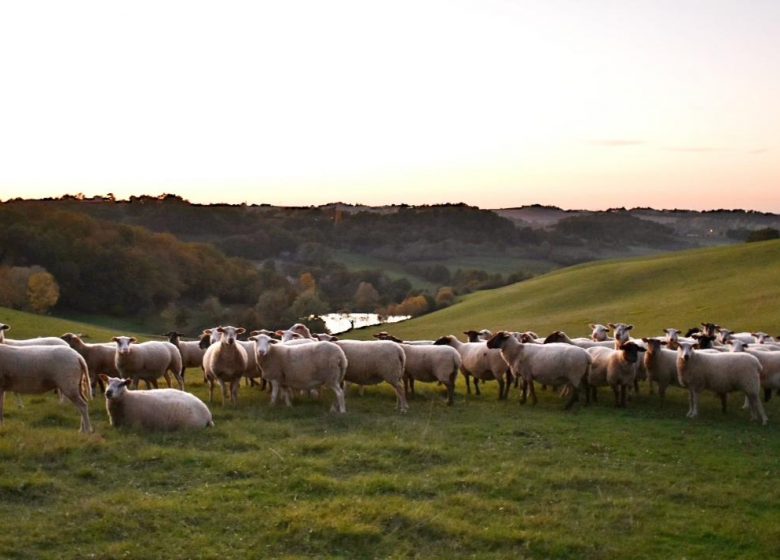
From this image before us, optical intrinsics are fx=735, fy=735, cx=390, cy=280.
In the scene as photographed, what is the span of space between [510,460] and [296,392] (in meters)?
8.57

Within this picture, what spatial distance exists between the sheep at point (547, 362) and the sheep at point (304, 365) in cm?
504

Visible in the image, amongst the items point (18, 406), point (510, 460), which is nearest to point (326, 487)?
point (510, 460)

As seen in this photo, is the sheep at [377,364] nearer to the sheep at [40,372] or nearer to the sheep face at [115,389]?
the sheep face at [115,389]

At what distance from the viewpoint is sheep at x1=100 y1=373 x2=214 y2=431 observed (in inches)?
567

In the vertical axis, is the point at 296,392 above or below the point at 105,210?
below

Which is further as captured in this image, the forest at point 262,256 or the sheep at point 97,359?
the forest at point 262,256

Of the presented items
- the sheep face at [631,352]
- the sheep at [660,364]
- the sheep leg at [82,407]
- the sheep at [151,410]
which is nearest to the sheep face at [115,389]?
the sheep at [151,410]

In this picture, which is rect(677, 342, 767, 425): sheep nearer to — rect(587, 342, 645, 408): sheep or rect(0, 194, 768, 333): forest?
rect(587, 342, 645, 408): sheep

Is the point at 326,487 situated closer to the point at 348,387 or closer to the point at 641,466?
the point at 641,466

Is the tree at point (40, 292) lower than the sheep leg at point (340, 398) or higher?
lower

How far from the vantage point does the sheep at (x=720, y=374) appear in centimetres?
1764

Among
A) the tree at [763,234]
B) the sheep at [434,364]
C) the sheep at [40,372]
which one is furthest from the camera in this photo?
the tree at [763,234]

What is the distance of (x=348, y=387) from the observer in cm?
2206

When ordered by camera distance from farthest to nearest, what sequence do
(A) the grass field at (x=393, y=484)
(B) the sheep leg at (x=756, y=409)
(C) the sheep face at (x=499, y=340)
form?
(C) the sheep face at (x=499, y=340) → (B) the sheep leg at (x=756, y=409) → (A) the grass field at (x=393, y=484)
